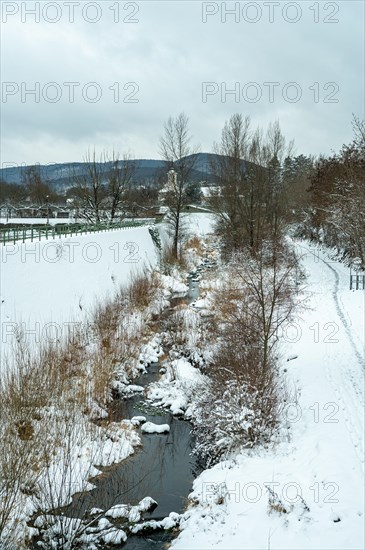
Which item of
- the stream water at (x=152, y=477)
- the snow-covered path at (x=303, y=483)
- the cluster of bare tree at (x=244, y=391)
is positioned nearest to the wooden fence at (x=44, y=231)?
the stream water at (x=152, y=477)

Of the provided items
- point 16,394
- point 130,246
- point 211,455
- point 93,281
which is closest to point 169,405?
point 211,455

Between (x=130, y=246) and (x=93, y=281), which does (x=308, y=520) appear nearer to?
(x=93, y=281)

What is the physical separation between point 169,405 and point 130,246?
1836 centimetres

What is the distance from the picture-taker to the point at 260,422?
983 centimetres

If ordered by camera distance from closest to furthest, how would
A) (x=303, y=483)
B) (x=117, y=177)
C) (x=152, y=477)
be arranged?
(x=303, y=483)
(x=152, y=477)
(x=117, y=177)

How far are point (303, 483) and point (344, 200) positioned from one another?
1540 centimetres

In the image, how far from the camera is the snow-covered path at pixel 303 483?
6.97m

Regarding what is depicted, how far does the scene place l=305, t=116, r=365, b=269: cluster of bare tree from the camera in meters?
14.4

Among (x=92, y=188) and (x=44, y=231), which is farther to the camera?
(x=92, y=188)

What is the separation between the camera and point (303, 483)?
811 centimetres

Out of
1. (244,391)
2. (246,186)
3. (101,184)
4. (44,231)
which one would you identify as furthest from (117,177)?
(244,391)

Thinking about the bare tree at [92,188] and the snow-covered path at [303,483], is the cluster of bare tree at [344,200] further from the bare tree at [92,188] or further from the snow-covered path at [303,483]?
the bare tree at [92,188]

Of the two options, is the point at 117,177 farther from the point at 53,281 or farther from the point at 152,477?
the point at 152,477

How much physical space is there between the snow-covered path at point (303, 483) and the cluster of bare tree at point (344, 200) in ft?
14.6
